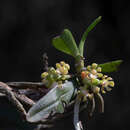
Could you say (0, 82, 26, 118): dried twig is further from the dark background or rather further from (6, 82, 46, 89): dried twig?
the dark background

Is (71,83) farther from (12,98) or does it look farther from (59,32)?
(59,32)

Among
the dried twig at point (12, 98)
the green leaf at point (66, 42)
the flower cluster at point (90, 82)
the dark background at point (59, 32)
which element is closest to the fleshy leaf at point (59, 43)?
the green leaf at point (66, 42)

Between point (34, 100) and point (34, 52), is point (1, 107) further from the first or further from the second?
point (34, 52)

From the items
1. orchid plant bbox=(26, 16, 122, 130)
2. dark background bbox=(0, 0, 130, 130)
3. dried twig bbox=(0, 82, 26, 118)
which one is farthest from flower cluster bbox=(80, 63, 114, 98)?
dark background bbox=(0, 0, 130, 130)

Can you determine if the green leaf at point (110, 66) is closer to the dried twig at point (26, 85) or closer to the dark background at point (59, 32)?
the dried twig at point (26, 85)

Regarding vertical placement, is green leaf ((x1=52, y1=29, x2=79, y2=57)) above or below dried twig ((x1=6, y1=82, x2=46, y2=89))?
above
